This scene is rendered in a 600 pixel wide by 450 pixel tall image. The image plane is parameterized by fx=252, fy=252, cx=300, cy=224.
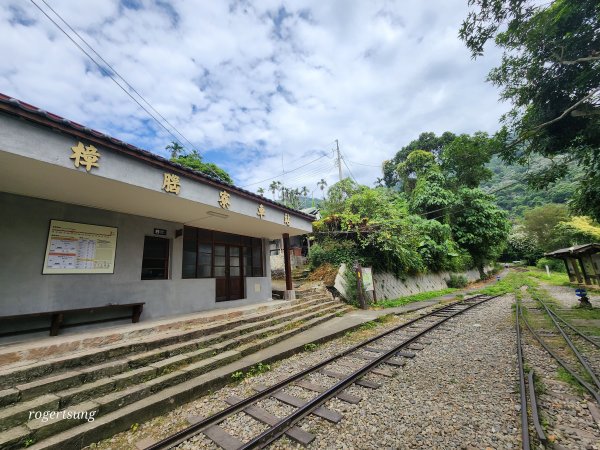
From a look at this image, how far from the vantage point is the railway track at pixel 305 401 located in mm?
3092

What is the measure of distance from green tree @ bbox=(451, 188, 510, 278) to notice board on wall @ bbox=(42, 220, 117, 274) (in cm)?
2457

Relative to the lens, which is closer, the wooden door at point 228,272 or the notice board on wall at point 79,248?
the notice board on wall at point 79,248

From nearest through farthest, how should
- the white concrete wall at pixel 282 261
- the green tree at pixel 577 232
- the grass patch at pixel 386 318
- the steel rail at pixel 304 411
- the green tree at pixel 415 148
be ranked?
the steel rail at pixel 304 411, the grass patch at pixel 386 318, the green tree at pixel 577 232, the white concrete wall at pixel 282 261, the green tree at pixel 415 148

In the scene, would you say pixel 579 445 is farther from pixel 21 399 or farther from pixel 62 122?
pixel 62 122

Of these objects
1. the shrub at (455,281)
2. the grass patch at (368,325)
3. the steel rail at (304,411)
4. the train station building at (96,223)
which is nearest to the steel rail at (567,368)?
the steel rail at (304,411)

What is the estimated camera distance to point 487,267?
3244cm

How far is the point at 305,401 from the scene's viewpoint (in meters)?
3.96

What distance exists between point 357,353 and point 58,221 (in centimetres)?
747

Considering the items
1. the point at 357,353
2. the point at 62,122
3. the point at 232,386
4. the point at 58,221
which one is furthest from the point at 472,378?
the point at 58,221

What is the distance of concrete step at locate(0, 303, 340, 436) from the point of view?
3311mm

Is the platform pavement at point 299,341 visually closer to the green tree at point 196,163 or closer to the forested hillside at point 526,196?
the green tree at point 196,163

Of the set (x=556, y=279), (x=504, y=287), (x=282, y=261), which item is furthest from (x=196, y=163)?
(x=556, y=279)

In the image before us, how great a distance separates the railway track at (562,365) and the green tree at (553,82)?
4.49m

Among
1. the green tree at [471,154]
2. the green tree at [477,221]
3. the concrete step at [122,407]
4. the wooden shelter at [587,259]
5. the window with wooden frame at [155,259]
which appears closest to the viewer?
the concrete step at [122,407]
